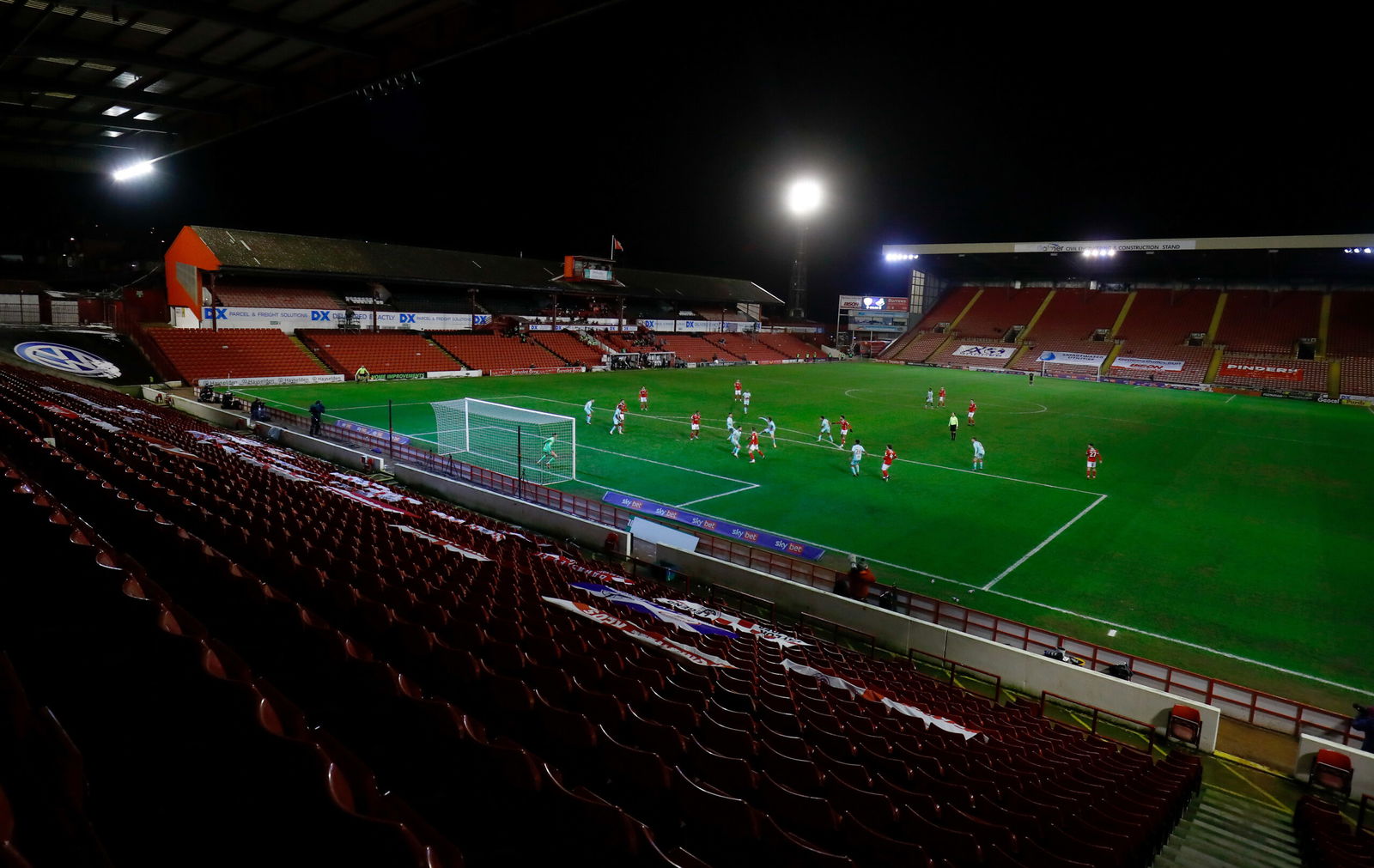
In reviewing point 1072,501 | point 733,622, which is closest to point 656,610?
point 733,622

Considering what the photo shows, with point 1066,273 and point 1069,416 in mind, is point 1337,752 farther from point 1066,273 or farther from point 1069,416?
point 1066,273

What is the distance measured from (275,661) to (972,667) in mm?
12062

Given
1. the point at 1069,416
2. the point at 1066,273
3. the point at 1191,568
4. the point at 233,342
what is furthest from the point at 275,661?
the point at 1066,273

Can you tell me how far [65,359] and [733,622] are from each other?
43.1 meters

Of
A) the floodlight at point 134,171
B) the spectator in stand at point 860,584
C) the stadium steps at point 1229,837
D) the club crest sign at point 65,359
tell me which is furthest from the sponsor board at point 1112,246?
the club crest sign at point 65,359

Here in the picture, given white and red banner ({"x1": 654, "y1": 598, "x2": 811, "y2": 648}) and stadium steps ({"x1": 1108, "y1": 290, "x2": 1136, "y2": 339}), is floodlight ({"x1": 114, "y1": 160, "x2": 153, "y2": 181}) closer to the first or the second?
white and red banner ({"x1": 654, "y1": 598, "x2": 811, "y2": 648})

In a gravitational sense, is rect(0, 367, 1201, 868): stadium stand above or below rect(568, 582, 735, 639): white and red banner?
above

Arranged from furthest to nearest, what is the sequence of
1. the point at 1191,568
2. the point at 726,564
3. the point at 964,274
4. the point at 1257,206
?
the point at 964,274
the point at 1257,206
the point at 1191,568
the point at 726,564

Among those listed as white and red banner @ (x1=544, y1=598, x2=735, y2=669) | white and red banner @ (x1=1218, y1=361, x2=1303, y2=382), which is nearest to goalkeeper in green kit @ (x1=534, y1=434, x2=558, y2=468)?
white and red banner @ (x1=544, y1=598, x2=735, y2=669)

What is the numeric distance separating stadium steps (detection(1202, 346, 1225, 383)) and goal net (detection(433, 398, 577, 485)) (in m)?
58.8

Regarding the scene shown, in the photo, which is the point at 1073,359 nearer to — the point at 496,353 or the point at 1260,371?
the point at 1260,371

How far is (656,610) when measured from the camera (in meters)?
10.4

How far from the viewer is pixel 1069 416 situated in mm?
40125

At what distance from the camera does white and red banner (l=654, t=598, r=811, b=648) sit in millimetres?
11234
